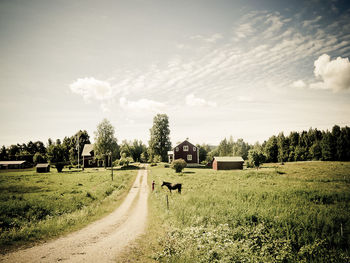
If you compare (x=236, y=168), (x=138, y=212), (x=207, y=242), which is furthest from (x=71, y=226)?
(x=236, y=168)

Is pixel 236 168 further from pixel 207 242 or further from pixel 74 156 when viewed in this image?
pixel 74 156

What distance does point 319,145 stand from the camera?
256 ft

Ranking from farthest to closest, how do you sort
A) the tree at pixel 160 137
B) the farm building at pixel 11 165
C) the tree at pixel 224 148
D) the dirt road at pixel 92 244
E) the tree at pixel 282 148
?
1. the tree at pixel 224 148
2. the tree at pixel 282 148
3. the farm building at pixel 11 165
4. the tree at pixel 160 137
5. the dirt road at pixel 92 244

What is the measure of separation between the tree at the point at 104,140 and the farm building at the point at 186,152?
2334 cm

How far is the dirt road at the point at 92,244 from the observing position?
7.36m

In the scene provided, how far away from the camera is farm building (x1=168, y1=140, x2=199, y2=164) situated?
61.2m

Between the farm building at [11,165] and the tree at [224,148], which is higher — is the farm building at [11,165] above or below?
below

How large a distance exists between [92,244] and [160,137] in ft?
193

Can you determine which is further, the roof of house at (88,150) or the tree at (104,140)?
the roof of house at (88,150)

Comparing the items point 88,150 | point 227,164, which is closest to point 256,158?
point 227,164

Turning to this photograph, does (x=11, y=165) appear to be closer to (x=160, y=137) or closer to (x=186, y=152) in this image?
(x=160, y=137)

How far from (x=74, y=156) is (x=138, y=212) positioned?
3603 inches

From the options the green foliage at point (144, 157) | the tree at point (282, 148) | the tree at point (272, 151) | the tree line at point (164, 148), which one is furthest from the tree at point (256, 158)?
the green foliage at point (144, 157)

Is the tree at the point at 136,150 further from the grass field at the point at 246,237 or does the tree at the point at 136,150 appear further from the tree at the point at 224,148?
the grass field at the point at 246,237
